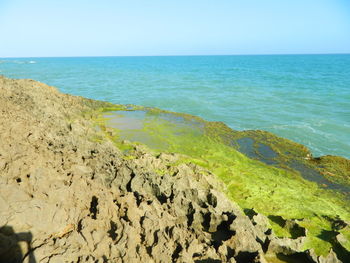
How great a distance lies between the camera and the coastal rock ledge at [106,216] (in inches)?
280

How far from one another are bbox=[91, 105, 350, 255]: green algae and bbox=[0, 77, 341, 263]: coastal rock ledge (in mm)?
2017

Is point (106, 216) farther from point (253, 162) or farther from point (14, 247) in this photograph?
point (253, 162)

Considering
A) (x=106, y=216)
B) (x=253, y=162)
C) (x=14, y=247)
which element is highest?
(x=14, y=247)

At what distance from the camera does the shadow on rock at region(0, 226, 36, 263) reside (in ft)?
20.4

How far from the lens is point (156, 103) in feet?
151

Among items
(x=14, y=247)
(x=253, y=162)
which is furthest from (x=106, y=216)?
(x=253, y=162)

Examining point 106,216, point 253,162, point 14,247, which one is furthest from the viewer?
point 253,162

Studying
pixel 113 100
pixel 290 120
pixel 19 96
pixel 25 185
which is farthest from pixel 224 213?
pixel 113 100

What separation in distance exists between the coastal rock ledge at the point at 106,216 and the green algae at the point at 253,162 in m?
2.02

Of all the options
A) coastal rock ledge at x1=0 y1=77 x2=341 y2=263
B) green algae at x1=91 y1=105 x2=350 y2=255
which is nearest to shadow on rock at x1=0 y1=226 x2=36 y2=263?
coastal rock ledge at x1=0 y1=77 x2=341 y2=263

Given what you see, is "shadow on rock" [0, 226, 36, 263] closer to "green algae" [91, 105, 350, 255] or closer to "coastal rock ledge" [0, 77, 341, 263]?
"coastal rock ledge" [0, 77, 341, 263]

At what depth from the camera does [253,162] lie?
72.0 feet

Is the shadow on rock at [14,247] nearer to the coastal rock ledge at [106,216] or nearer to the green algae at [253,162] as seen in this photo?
the coastal rock ledge at [106,216]

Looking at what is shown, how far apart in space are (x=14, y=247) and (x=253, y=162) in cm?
1902
